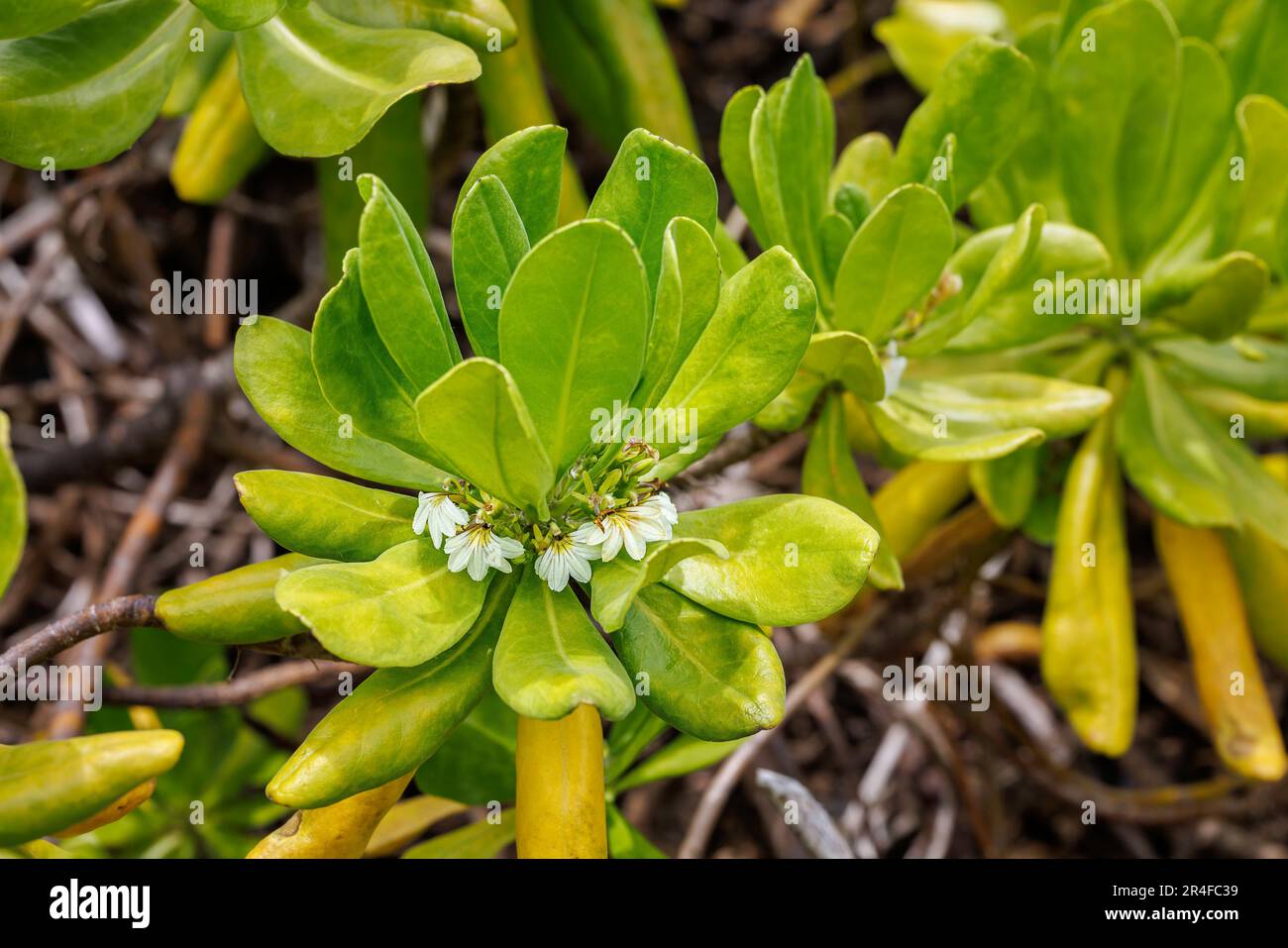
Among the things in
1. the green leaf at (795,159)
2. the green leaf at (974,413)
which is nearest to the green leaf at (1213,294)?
the green leaf at (974,413)

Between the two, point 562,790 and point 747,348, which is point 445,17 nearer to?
point 747,348

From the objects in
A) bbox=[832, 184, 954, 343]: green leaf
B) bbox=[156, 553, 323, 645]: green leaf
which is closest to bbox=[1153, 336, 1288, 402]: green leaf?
bbox=[832, 184, 954, 343]: green leaf

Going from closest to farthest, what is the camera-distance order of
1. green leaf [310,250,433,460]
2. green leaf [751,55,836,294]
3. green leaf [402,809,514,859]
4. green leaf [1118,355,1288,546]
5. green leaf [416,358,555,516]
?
green leaf [416,358,555,516], green leaf [310,250,433,460], green leaf [751,55,836,294], green leaf [402,809,514,859], green leaf [1118,355,1288,546]

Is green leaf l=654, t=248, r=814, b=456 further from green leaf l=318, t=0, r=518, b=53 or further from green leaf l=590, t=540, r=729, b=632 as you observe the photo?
green leaf l=318, t=0, r=518, b=53

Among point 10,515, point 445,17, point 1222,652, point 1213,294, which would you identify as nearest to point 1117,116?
point 1213,294

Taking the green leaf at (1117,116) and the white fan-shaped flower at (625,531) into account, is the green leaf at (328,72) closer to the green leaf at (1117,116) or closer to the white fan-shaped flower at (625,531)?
the white fan-shaped flower at (625,531)
